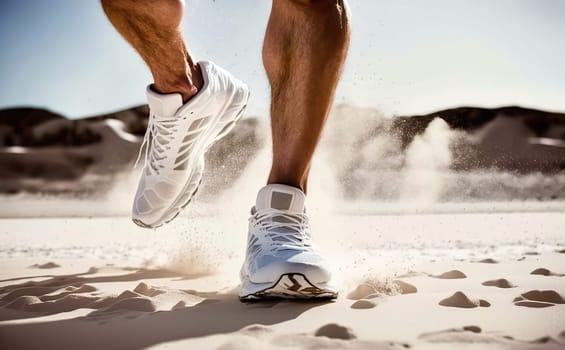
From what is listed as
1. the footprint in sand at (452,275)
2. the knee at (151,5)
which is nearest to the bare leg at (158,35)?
the knee at (151,5)

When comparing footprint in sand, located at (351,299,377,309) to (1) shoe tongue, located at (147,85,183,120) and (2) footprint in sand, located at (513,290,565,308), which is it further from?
(1) shoe tongue, located at (147,85,183,120)

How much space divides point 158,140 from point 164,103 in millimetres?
144

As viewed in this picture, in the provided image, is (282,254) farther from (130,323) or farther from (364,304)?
(130,323)

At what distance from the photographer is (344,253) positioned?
1941 millimetres

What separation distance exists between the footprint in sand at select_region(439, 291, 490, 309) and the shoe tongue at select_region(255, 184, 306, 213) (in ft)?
1.26

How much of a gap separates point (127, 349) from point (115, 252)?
6.74 ft

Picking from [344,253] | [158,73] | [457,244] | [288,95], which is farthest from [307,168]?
[457,244]

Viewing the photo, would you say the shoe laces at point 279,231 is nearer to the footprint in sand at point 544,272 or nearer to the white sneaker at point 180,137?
the white sneaker at point 180,137

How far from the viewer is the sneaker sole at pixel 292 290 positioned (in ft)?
3.61

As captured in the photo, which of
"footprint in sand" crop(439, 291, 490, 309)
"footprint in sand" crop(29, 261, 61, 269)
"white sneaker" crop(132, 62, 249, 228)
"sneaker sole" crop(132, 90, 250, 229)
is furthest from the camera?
"footprint in sand" crop(29, 261, 61, 269)

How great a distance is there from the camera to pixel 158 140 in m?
1.49

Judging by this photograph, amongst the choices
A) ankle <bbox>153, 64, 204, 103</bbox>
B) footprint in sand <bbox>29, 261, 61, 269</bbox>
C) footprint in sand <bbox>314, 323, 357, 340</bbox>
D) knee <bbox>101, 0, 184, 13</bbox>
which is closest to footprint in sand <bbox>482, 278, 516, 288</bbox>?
footprint in sand <bbox>314, 323, 357, 340</bbox>

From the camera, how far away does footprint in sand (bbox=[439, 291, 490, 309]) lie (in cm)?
105

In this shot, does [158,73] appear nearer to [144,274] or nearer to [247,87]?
[247,87]
